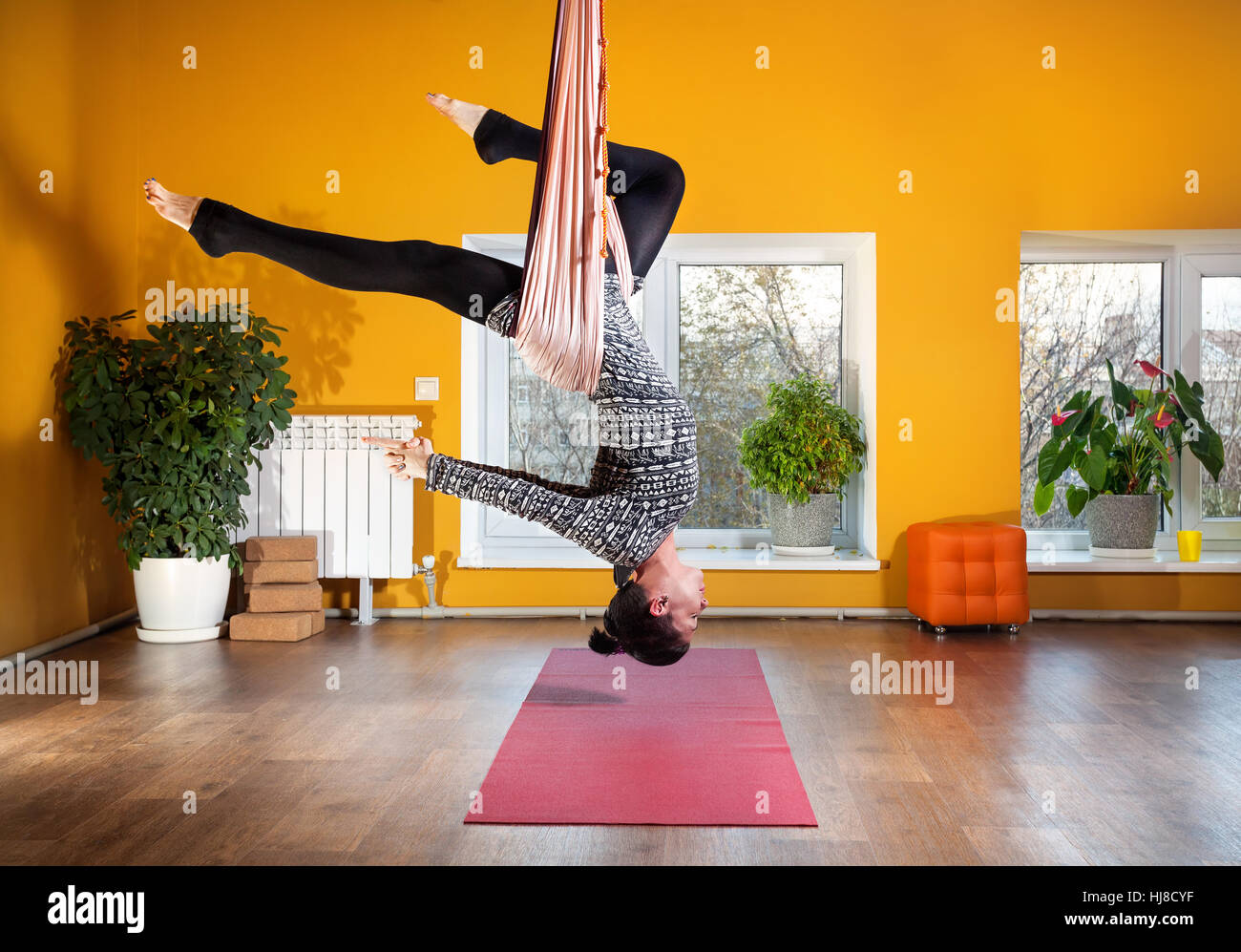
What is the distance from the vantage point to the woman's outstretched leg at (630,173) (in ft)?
7.55

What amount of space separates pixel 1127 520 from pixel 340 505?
405 cm

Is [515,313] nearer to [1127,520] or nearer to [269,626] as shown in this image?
[269,626]

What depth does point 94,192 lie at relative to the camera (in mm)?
4996

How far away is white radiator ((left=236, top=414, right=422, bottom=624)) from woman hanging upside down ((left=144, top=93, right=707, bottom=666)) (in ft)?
9.48

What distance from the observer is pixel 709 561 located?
17.6 ft

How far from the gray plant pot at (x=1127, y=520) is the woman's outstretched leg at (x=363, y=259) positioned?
430cm

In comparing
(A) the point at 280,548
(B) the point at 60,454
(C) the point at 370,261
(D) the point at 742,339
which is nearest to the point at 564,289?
(C) the point at 370,261

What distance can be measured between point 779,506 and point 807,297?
126 cm

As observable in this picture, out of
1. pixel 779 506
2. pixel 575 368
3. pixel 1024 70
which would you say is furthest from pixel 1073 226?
pixel 575 368

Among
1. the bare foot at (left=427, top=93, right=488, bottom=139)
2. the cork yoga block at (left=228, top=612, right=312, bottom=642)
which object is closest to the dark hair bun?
the bare foot at (left=427, top=93, right=488, bottom=139)

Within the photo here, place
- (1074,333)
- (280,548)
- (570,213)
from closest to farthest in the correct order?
(570,213) < (280,548) < (1074,333)

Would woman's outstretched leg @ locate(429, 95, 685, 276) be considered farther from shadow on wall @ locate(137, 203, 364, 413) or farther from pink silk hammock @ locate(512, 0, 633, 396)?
shadow on wall @ locate(137, 203, 364, 413)

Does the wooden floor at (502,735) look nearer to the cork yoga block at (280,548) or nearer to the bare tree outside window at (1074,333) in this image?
the cork yoga block at (280,548)

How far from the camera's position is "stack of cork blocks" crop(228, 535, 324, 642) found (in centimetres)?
487
